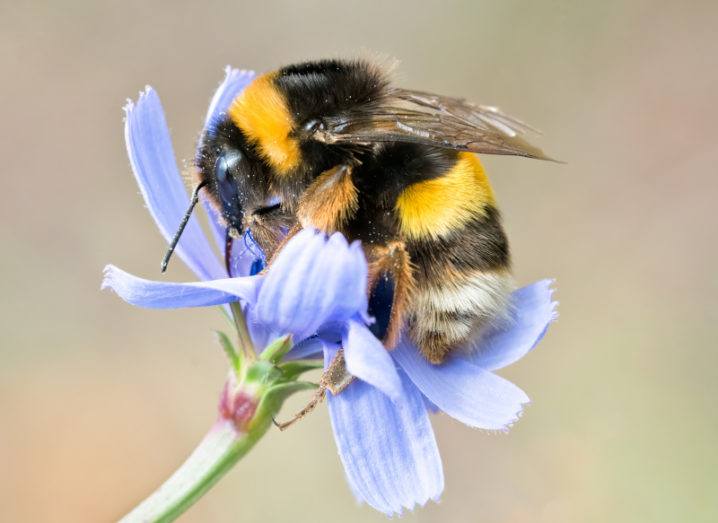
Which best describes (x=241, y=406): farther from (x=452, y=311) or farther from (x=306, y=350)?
(x=452, y=311)

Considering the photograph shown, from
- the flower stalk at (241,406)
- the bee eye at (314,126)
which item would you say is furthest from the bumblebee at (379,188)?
the flower stalk at (241,406)

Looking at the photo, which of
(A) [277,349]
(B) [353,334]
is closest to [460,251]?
(B) [353,334]

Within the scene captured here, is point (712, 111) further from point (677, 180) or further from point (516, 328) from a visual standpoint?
point (516, 328)

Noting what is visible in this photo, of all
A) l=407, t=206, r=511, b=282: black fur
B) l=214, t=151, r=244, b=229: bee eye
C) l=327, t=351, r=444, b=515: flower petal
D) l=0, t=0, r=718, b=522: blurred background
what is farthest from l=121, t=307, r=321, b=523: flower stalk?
l=0, t=0, r=718, b=522: blurred background

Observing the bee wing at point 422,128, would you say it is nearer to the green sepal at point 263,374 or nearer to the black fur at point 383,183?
the black fur at point 383,183

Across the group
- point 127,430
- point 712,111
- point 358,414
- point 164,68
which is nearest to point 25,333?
point 127,430

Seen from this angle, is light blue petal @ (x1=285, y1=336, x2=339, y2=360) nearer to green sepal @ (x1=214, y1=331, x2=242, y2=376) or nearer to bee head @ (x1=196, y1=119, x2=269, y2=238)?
green sepal @ (x1=214, y1=331, x2=242, y2=376)
